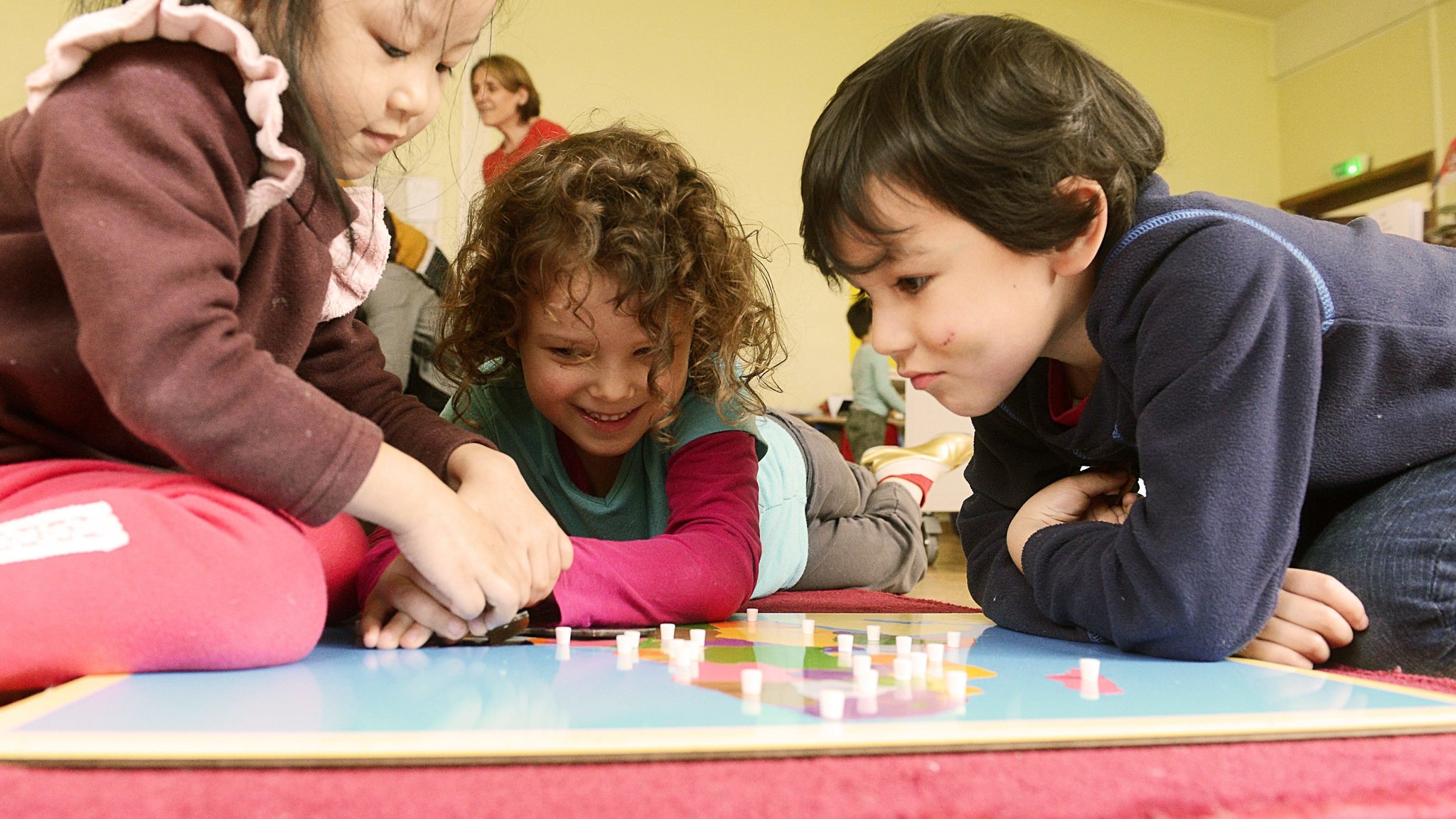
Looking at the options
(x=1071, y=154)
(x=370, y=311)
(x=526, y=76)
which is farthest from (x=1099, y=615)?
(x=526, y=76)

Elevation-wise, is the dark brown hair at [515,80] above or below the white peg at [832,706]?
above

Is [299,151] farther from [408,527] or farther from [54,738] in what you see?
[54,738]

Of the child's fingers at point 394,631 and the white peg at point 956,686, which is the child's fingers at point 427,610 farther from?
the white peg at point 956,686

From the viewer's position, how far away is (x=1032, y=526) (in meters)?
1.04

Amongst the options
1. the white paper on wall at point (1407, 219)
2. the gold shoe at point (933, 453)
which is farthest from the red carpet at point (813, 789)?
the white paper on wall at point (1407, 219)

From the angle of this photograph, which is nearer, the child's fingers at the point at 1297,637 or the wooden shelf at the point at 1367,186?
the child's fingers at the point at 1297,637

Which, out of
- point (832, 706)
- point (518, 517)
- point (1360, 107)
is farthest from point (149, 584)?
point (1360, 107)

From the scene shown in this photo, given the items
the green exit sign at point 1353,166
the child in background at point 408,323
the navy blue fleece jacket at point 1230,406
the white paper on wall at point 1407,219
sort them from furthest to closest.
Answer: the green exit sign at point 1353,166
the white paper on wall at point 1407,219
the child in background at point 408,323
the navy blue fleece jacket at point 1230,406

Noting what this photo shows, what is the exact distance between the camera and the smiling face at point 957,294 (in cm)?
90

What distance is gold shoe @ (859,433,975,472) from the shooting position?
7.79ft

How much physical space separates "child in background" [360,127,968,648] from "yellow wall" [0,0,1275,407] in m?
2.86

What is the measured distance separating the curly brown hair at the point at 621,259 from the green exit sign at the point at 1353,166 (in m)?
5.09

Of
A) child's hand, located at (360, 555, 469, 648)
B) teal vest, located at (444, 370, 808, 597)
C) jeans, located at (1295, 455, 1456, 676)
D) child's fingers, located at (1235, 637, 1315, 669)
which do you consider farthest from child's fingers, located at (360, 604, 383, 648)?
jeans, located at (1295, 455, 1456, 676)

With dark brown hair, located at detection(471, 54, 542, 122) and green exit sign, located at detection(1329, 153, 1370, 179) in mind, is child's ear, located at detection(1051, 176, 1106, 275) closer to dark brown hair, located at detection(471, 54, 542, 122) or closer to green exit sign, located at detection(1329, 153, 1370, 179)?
dark brown hair, located at detection(471, 54, 542, 122)
